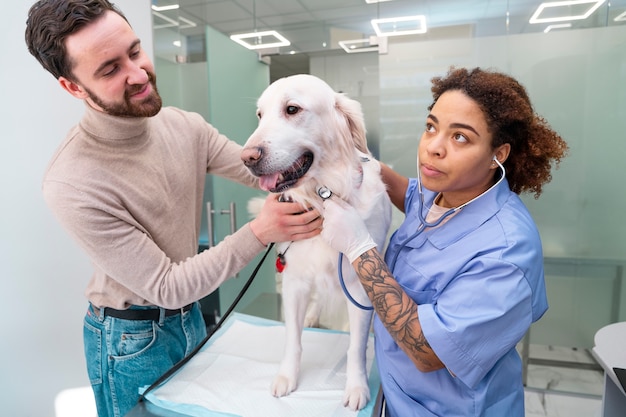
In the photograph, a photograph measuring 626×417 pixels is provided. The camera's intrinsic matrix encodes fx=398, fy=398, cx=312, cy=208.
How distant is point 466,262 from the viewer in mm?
873

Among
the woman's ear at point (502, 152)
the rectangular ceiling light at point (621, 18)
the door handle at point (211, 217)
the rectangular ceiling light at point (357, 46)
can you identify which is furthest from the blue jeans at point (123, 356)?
the rectangular ceiling light at point (621, 18)

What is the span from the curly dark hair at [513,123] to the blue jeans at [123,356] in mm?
1044

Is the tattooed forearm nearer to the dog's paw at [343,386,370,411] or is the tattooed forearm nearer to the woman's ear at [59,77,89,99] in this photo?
the dog's paw at [343,386,370,411]

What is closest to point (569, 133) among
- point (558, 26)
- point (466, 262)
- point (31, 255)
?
point (558, 26)

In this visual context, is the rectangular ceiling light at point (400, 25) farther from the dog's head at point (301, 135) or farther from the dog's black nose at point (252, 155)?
the dog's black nose at point (252, 155)

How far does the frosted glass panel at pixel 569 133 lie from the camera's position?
2.16 meters

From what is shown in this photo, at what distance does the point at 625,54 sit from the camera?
6.81 ft

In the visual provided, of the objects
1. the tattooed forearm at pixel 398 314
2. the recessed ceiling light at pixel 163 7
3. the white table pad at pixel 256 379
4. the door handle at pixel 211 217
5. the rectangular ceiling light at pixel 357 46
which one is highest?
the recessed ceiling light at pixel 163 7

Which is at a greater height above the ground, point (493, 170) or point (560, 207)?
point (493, 170)

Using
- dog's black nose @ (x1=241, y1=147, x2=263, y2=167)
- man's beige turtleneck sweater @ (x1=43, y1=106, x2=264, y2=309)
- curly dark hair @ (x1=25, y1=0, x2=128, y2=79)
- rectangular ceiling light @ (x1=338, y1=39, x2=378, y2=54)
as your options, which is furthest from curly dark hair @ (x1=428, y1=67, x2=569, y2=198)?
rectangular ceiling light @ (x1=338, y1=39, x2=378, y2=54)

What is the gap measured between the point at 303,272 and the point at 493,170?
560mm

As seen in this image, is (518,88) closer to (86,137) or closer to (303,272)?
(303,272)

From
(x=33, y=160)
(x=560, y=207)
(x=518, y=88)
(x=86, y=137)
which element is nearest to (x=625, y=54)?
(x=560, y=207)

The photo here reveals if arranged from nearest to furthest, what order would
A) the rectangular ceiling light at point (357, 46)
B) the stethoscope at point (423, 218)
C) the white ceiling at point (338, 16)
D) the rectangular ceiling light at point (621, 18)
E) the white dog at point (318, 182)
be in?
the stethoscope at point (423, 218) < the white dog at point (318, 182) < the rectangular ceiling light at point (621, 18) < the white ceiling at point (338, 16) < the rectangular ceiling light at point (357, 46)
